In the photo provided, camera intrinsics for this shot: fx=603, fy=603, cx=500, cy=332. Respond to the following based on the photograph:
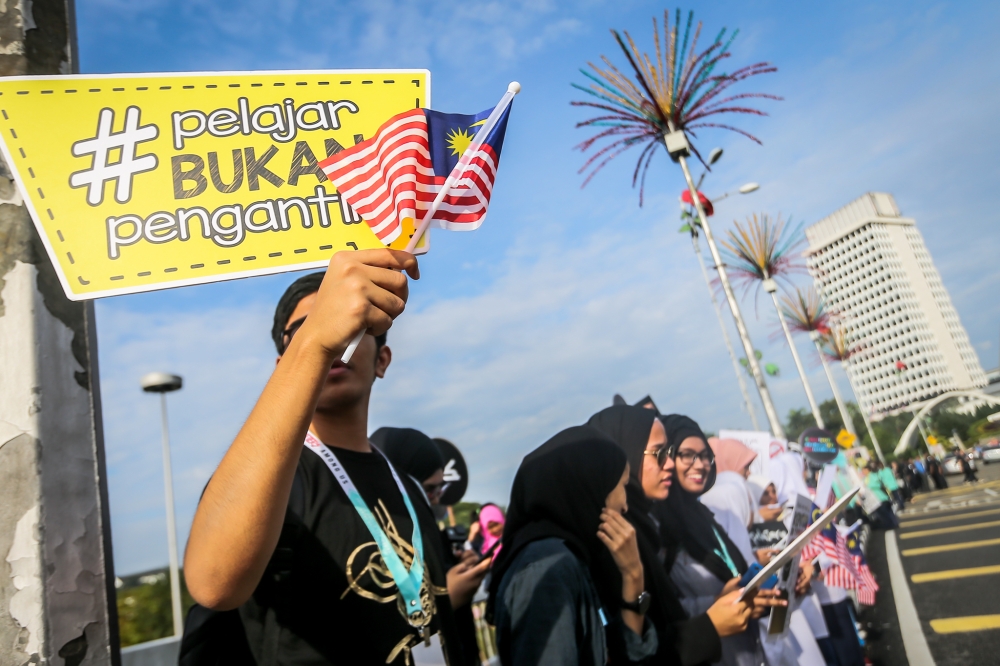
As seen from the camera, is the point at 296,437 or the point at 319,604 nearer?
the point at 296,437

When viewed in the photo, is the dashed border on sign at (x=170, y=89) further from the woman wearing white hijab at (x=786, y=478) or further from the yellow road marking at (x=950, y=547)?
the yellow road marking at (x=950, y=547)

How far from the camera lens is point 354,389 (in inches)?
73.2

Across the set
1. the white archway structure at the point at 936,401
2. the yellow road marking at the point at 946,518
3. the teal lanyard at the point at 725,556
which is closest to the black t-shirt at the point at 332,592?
the teal lanyard at the point at 725,556

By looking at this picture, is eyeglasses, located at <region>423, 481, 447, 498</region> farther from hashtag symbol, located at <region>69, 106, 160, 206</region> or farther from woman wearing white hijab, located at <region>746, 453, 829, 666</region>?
hashtag symbol, located at <region>69, 106, 160, 206</region>

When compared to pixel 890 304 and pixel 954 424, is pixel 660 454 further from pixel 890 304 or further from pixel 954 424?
pixel 954 424

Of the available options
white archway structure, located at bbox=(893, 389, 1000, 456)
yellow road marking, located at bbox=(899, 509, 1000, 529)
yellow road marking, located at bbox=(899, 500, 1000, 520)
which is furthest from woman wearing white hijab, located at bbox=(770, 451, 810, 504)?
white archway structure, located at bbox=(893, 389, 1000, 456)

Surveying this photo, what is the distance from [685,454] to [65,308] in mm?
3755

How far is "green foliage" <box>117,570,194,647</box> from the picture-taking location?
670 centimetres

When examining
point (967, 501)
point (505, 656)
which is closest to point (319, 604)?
point (505, 656)

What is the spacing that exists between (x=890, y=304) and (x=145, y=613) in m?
101

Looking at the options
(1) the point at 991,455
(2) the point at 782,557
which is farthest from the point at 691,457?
(1) the point at 991,455

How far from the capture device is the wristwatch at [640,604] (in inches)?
98.8

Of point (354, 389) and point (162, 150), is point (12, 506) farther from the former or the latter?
point (354, 389)

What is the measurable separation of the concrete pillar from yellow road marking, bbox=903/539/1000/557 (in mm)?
13266
